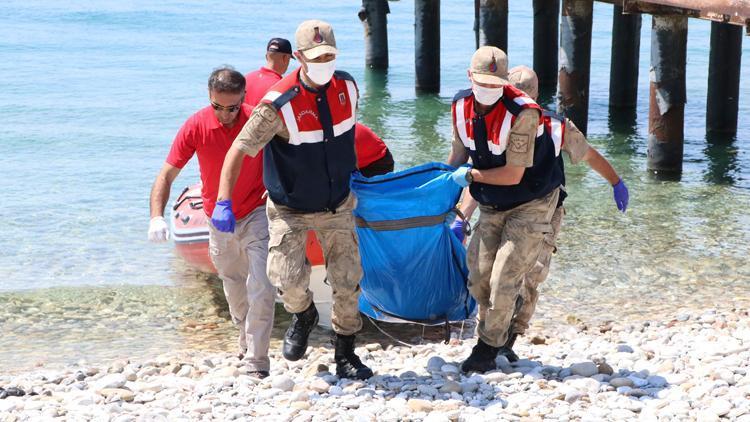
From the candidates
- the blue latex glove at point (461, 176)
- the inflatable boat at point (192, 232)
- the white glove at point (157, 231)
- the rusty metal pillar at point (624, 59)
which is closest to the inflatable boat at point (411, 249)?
the blue latex glove at point (461, 176)

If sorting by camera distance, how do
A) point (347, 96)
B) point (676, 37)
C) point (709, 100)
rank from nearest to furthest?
point (347, 96) → point (676, 37) → point (709, 100)

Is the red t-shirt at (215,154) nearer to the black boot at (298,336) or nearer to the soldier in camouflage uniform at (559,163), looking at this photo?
the black boot at (298,336)

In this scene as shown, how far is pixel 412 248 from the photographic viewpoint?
6777mm

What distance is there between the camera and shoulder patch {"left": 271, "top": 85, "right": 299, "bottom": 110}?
5.29 m

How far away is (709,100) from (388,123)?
5.28 m

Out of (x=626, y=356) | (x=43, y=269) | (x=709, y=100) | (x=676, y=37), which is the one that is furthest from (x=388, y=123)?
(x=626, y=356)

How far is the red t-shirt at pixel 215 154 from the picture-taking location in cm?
582

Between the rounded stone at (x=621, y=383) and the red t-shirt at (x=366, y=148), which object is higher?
the red t-shirt at (x=366, y=148)

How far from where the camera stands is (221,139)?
19.2ft

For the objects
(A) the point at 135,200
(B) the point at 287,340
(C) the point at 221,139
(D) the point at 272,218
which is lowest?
(A) the point at 135,200

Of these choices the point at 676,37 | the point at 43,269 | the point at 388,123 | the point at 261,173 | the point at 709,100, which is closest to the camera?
the point at 261,173

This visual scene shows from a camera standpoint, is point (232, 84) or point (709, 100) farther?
point (709, 100)

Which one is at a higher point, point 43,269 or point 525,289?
point 525,289

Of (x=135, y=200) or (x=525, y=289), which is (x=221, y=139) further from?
(x=135, y=200)
